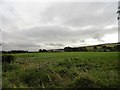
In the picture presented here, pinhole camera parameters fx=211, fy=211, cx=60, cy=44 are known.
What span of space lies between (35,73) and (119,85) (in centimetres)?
312

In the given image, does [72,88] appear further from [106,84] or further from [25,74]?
[25,74]

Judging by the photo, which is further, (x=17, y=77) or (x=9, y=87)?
(x=17, y=77)

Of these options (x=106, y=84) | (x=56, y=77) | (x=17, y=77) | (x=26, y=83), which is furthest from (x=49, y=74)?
(x=106, y=84)

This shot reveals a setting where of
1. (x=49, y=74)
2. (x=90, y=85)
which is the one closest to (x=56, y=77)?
(x=49, y=74)

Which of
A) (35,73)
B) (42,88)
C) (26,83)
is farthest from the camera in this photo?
(35,73)

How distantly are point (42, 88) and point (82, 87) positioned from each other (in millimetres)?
1283

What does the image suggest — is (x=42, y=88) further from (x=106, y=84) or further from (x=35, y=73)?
(x=106, y=84)

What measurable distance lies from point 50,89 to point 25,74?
6.15ft

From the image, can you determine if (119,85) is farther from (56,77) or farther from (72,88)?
(56,77)

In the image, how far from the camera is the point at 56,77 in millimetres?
7703

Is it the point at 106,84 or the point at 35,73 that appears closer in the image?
the point at 106,84

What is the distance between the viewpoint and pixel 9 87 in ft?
22.6

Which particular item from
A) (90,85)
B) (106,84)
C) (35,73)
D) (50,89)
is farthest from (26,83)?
(106,84)

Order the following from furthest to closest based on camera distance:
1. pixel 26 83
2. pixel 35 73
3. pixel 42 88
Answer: pixel 35 73, pixel 26 83, pixel 42 88
